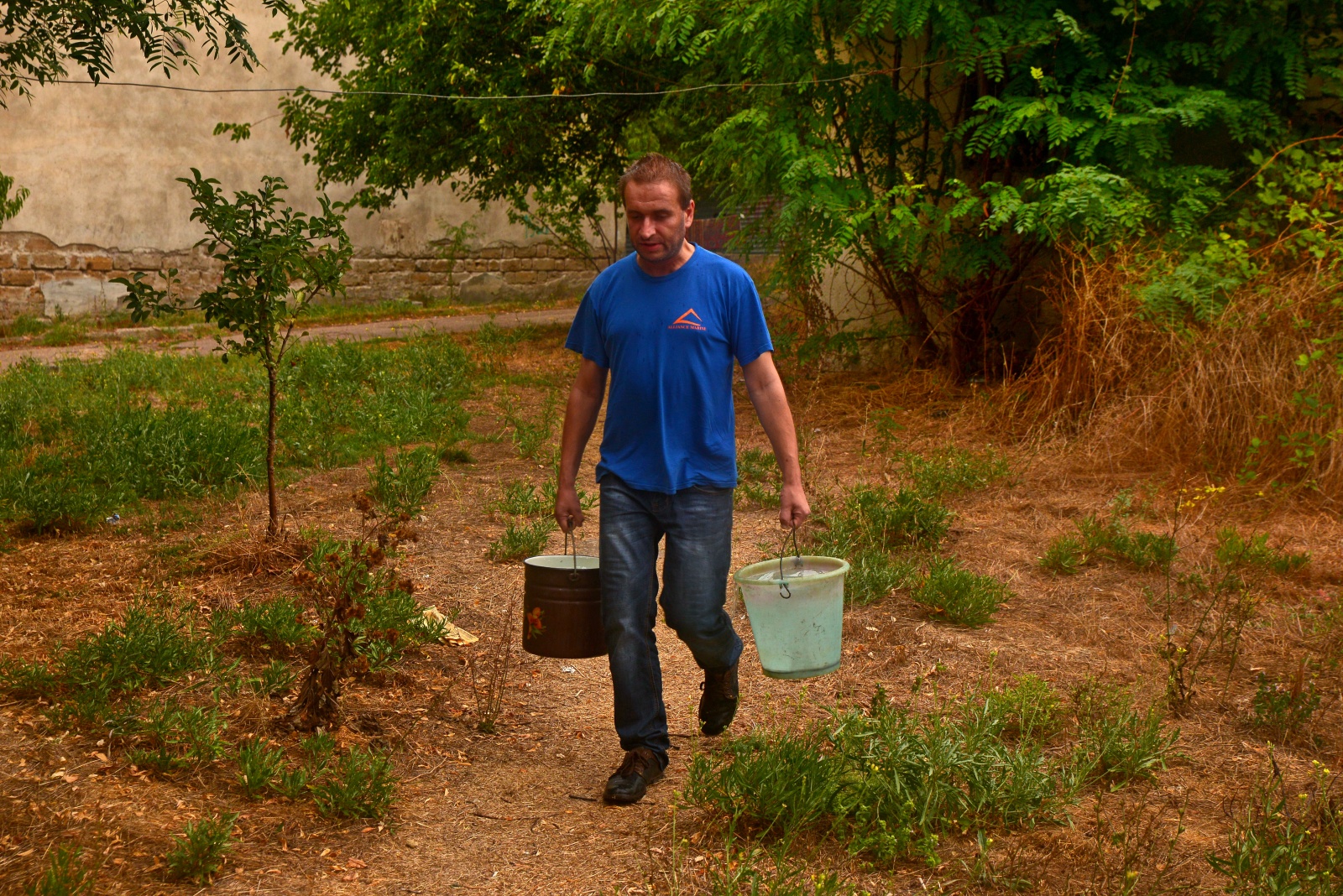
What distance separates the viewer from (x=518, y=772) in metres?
4.05

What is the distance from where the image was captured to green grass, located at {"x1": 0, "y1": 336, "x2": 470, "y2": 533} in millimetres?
6836

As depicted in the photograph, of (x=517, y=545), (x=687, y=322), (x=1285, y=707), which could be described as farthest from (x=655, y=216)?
(x=517, y=545)

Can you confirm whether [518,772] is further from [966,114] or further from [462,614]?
[966,114]

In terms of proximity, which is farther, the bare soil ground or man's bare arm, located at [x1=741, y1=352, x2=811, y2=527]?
man's bare arm, located at [x1=741, y1=352, x2=811, y2=527]

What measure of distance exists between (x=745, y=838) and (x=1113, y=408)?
17.5ft

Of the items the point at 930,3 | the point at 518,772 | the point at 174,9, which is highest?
the point at 930,3

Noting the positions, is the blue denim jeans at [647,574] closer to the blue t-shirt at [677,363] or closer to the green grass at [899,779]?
the blue t-shirt at [677,363]

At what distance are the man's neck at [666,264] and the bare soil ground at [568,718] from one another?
1.60 m

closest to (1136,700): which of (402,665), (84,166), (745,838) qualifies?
(745,838)

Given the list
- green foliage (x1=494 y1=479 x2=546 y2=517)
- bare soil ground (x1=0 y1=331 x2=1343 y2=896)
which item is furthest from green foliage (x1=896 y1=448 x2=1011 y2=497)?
green foliage (x1=494 y1=479 x2=546 y2=517)

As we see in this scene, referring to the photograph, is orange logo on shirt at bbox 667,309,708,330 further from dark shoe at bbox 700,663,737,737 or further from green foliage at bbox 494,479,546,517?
green foliage at bbox 494,479,546,517

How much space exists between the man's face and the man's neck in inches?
2.3

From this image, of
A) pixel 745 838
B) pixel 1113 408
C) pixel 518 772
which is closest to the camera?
pixel 745 838

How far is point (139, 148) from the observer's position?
15.4m
